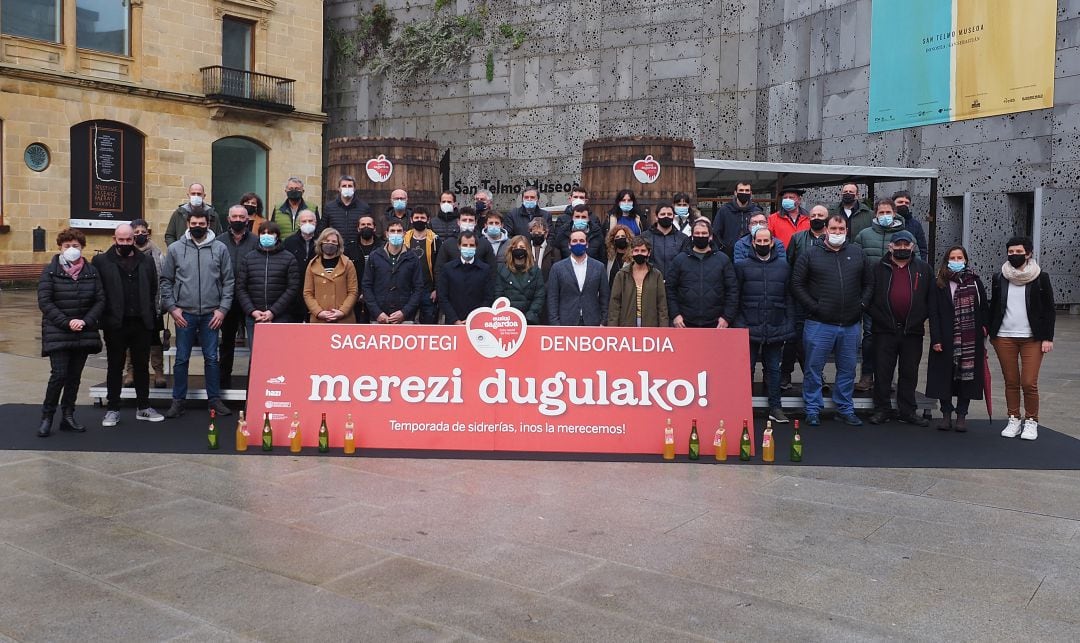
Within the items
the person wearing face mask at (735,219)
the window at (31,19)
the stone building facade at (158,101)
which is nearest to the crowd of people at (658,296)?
the person wearing face mask at (735,219)

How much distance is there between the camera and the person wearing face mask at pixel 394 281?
9.45 m

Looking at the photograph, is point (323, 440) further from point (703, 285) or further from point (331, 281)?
point (703, 285)

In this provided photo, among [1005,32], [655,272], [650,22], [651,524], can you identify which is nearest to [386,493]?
[651,524]

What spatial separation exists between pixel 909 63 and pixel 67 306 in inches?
703

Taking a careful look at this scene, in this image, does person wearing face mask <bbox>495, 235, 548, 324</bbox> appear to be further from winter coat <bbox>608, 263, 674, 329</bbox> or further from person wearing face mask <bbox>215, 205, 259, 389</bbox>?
person wearing face mask <bbox>215, 205, 259, 389</bbox>

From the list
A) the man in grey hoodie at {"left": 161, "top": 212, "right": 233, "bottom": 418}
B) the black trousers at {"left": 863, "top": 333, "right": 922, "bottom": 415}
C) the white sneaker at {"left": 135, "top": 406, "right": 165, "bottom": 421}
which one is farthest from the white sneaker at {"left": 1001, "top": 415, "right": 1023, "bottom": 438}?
the white sneaker at {"left": 135, "top": 406, "right": 165, "bottom": 421}

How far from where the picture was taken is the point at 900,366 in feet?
31.0

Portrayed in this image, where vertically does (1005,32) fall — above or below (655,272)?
above

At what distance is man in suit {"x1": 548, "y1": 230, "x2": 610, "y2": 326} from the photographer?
356 inches

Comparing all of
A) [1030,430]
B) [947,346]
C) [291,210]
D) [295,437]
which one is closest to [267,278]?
[291,210]

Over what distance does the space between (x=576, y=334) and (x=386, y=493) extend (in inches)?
89.6

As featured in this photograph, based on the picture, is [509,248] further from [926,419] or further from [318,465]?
[926,419]

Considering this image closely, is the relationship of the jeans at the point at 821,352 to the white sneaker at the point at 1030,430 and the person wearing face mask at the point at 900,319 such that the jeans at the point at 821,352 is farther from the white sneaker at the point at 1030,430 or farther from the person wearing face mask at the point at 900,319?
the white sneaker at the point at 1030,430

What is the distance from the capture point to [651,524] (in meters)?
5.80
